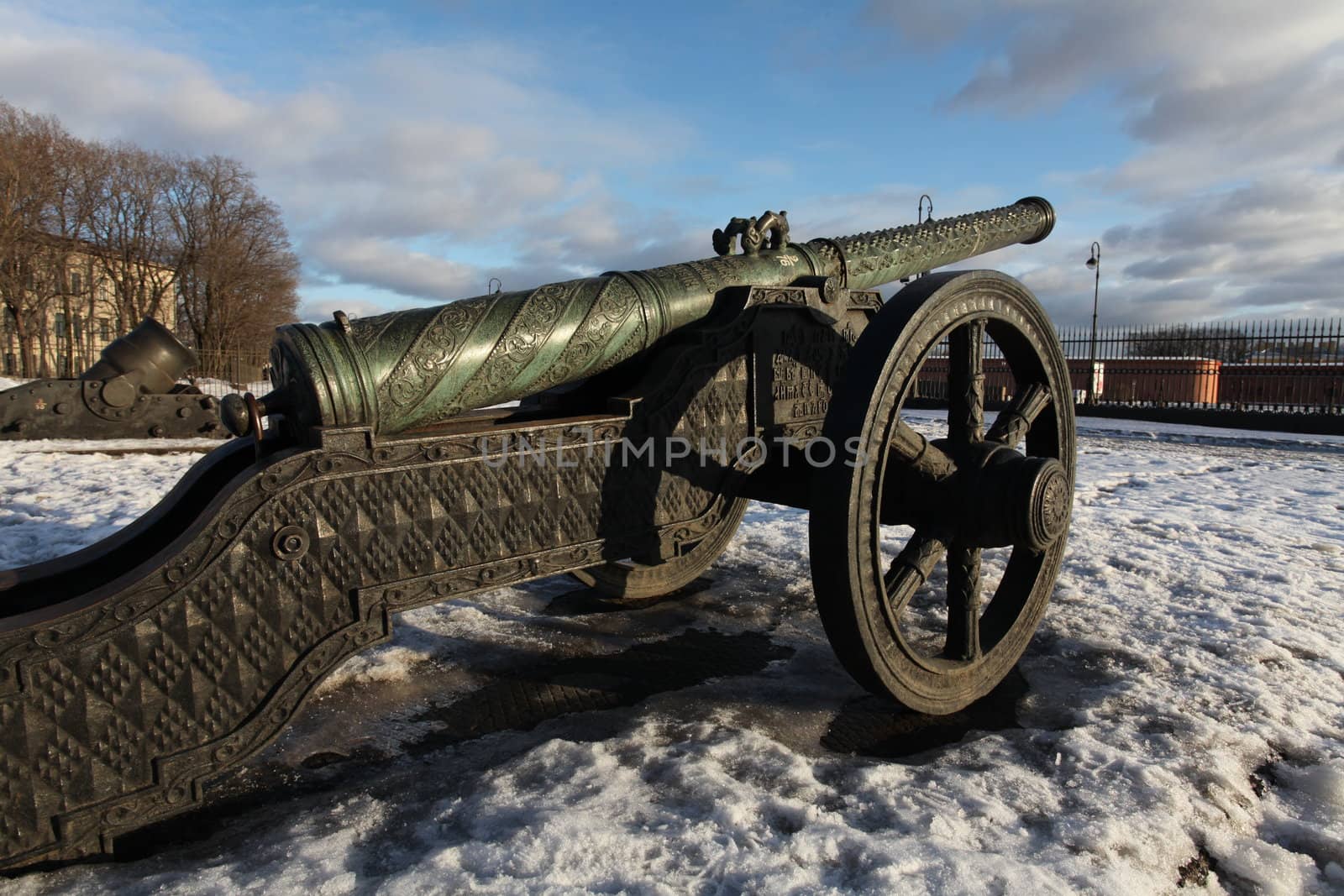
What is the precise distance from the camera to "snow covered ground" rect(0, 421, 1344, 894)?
211cm

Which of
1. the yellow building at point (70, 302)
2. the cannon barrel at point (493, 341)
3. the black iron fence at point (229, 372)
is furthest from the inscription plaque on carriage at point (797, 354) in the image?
the yellow building at point (70, 302)

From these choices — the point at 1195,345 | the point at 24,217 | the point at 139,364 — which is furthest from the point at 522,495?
the point at 24,217

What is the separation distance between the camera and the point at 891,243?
13.8 ft

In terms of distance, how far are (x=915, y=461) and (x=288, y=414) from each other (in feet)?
7.13

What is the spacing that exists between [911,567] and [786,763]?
3.03 feet

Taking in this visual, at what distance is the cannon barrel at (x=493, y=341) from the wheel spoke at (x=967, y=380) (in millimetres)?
641

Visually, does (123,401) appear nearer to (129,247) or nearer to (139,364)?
(139,364)

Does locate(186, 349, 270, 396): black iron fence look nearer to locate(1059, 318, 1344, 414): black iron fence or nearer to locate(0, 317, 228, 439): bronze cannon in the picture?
locate(0, 317, 228, 439): bronze cannon

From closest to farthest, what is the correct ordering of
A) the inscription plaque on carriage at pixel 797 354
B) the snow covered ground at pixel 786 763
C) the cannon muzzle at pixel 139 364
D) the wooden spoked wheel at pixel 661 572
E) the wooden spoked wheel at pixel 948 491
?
the snow covered ground at pixel 786 763
the wooden spoked wheel at pixel 948 491
the inscription plaque on carriage at pixel 797 354
the wooden spoked wheel at pixel 661 572
the cannon muzzle at pixel 139 364

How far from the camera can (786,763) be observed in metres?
2.67

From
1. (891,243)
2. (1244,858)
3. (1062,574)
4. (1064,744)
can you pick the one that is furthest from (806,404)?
(1062,574)

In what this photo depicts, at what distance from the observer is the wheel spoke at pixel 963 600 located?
313cm

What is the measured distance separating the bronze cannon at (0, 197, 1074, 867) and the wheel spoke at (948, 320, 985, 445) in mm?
12

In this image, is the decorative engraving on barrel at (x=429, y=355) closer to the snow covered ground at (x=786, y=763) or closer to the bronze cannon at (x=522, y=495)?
the bronze cannon at (x=522, y=495)
